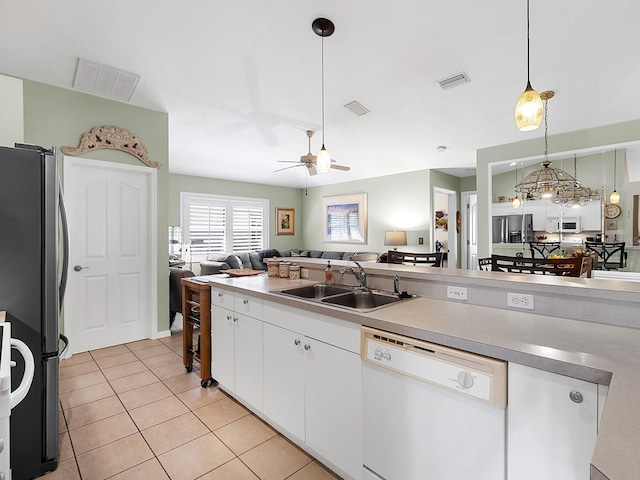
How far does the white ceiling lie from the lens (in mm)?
2295

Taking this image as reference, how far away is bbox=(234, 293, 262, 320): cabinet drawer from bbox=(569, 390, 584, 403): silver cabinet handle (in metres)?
1.63

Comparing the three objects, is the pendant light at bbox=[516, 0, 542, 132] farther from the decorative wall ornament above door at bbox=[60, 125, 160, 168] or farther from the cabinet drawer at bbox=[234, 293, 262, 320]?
the decorative wall ornament above door at bbox=[60, 125, 160, 168]

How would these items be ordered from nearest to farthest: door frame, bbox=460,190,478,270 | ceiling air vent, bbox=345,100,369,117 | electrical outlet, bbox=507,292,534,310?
1. electrical outlet, bbox=507,292,534,310
2. ceiling air vent, bbox=345,100,369,117
3. door frame, bbox=460,190,478,270

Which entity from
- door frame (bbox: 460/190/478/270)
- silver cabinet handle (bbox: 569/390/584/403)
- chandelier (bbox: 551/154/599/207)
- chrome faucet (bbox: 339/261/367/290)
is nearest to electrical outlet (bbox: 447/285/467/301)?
chrome faucet (bbox: 339/261/367/290)

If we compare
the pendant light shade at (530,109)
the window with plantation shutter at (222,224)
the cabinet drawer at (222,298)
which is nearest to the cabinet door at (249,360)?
the cabinet drawer at (222,298)

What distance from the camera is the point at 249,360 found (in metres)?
2.20

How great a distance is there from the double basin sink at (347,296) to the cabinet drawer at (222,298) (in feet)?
1.55

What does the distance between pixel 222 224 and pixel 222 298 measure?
5.12m

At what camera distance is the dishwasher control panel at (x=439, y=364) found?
1089 mm

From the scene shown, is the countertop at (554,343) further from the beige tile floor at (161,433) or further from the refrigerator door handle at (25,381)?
the refrigerator door handle at (25,381)

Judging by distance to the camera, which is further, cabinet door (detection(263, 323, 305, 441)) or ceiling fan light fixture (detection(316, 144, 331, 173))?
ceiling fan light fixture (detection(316, 144, 331, 173))

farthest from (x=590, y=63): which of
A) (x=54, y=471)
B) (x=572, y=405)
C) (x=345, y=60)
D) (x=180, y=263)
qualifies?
(x=180, y=263)

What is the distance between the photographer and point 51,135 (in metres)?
3.17

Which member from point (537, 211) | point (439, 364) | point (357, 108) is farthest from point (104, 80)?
point (537, 211)
